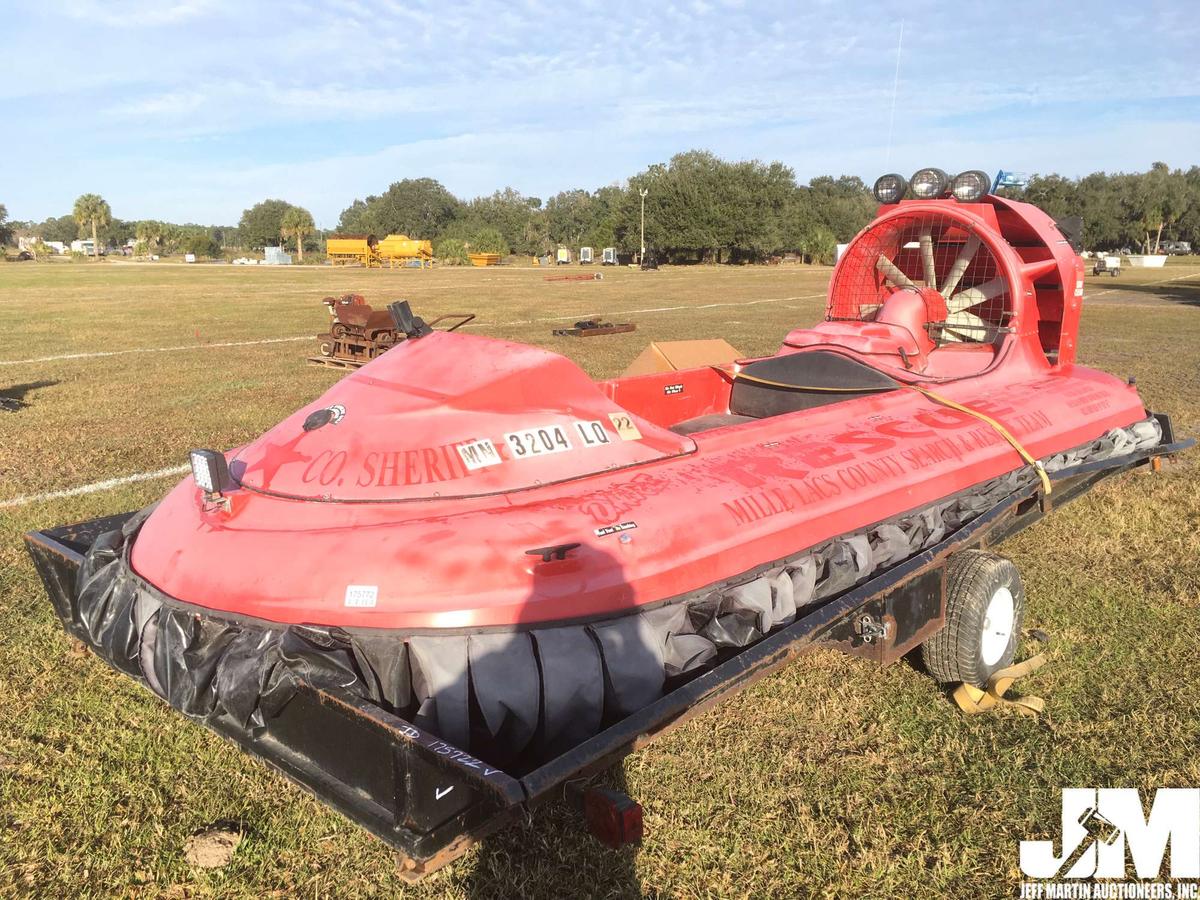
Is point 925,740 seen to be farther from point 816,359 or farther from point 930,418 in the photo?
point 816,359

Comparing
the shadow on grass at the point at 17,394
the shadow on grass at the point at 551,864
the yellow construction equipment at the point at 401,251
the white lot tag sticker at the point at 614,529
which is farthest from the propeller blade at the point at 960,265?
the yellow construction equipment at the point at 401,251

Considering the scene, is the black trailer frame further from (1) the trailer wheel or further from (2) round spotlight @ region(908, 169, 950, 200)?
(2) round spotlight @ region(908, 169, 950, 200)

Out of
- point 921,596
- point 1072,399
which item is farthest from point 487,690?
point 1072,399

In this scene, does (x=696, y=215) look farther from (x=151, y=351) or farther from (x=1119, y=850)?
(x=1119, y=850)

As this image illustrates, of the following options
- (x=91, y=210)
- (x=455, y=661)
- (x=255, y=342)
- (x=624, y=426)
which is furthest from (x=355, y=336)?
(x=91, y=210)

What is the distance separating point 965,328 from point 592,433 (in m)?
3.57

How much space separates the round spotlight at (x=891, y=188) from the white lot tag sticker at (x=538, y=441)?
12.2 feet

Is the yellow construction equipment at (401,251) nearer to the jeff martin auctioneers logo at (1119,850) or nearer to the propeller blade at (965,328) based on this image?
the propeller blade at (965,328)

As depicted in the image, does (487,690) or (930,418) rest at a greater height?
(930,418)

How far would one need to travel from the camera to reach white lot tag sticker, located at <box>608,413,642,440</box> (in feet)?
10.5

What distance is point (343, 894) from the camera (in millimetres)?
2307

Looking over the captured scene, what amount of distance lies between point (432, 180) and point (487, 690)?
3905 inches

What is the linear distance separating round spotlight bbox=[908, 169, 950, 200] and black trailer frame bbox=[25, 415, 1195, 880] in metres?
3.46

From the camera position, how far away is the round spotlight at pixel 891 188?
5.69 meters
